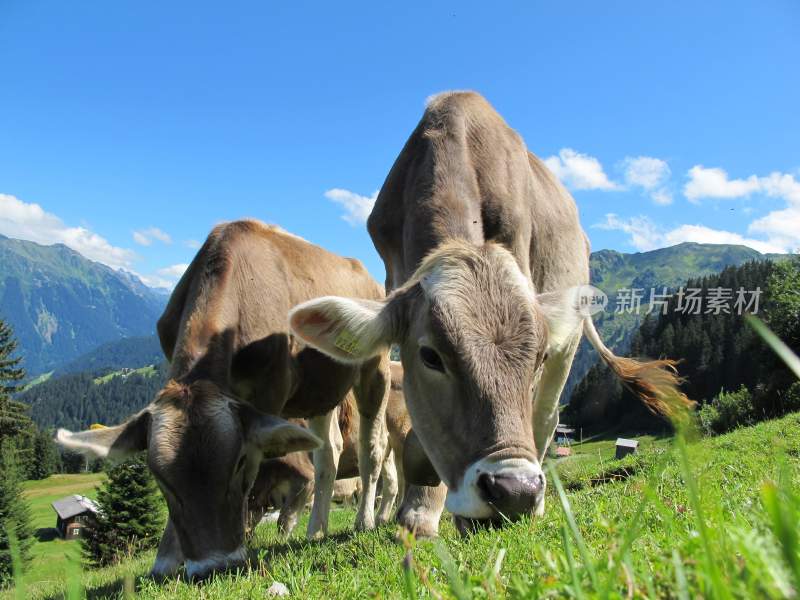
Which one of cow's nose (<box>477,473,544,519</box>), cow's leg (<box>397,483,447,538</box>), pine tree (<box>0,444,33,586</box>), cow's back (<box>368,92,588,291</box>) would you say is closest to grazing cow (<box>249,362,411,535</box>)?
cow's back (<box>368,92,588,291</box>)

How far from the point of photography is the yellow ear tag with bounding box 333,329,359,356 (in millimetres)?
4824

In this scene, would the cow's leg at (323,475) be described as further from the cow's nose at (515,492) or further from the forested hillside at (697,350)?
the forested hillside at (697,350)

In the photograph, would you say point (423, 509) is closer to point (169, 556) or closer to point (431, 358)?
point (431, 358)

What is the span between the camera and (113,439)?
519 cm

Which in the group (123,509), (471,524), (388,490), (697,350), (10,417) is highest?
(697,350)

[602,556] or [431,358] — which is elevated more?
[431,358]

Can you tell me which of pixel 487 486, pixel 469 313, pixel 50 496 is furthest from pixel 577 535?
pixel 50 496

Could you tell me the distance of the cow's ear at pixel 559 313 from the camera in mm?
4588

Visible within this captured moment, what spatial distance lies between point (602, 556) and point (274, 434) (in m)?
3.82

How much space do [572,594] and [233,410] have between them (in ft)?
14.0

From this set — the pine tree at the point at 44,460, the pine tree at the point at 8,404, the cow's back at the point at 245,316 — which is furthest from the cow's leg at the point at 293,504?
the pine tree at the point at 44,460

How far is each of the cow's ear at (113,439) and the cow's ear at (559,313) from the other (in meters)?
3.56

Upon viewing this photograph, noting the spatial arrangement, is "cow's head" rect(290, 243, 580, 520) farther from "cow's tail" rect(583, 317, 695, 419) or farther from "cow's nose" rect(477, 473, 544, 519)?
"cow's tail" rect(583, 317, 695, 419)

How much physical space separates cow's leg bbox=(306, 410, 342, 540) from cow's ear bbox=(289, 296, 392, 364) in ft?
9.54
